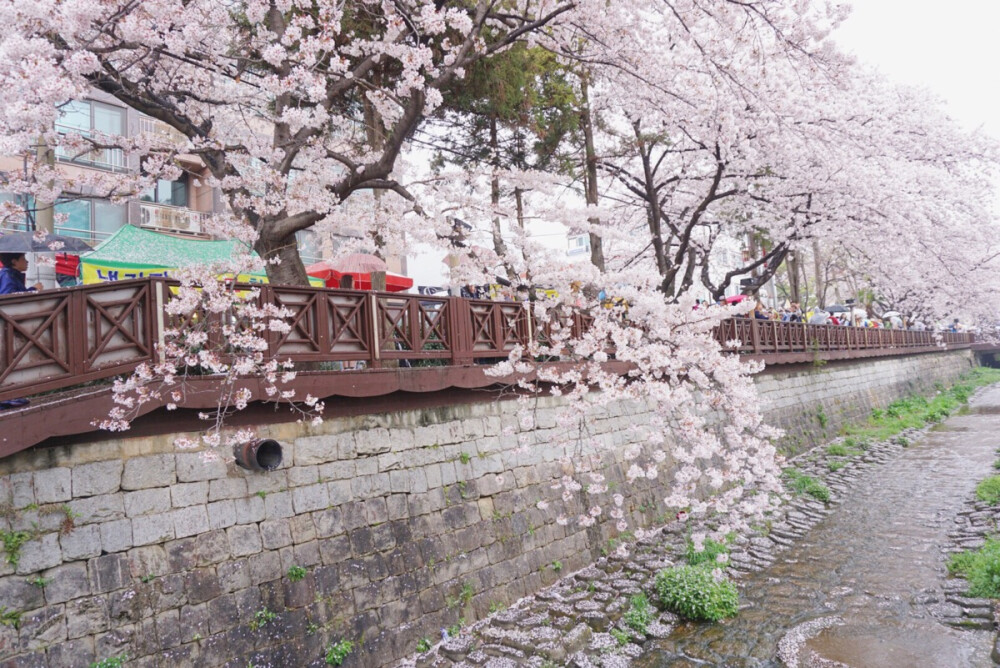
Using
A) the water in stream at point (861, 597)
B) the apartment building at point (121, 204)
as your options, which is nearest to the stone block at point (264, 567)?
the water in stream at point (861, 597)

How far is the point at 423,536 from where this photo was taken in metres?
7.67

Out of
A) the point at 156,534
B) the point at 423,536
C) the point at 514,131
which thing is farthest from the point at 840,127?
the point at 156,534

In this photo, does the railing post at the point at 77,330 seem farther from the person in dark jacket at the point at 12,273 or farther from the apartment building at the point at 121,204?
the apartment building at the point at 121,204

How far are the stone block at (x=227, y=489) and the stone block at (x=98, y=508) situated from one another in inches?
30.7

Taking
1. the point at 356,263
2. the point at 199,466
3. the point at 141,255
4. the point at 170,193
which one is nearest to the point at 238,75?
the point at 356,263

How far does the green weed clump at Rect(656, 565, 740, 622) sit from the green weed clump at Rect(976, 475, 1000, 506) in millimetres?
7425

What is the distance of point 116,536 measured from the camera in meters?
5.23

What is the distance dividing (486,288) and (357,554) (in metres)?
5.92

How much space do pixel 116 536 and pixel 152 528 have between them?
0.95 feet

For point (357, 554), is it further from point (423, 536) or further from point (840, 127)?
point (840, 127)

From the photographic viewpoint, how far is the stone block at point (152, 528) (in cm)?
536

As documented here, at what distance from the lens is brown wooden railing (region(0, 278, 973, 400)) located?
4.89 meters

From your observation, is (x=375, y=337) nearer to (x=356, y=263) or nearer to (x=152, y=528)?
(x=152, y=528)

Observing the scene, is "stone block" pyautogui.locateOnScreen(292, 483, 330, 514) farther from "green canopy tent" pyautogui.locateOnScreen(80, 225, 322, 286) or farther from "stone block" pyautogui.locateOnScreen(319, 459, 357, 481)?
"green canopy tent" pyautogui.locateOnScreen(80, 225, 322, 286)
